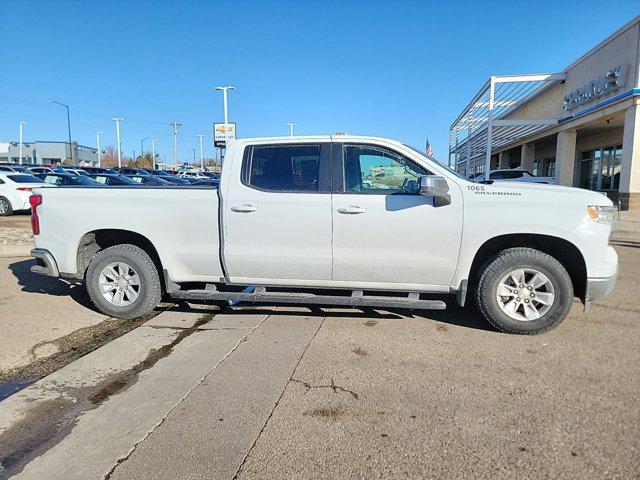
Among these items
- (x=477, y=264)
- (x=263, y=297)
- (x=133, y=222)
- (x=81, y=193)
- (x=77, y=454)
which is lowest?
(x=77, y=454)

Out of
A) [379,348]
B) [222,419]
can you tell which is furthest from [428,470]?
[379,348]

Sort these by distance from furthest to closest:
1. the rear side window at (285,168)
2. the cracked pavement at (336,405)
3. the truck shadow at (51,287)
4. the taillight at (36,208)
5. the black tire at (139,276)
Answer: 1. the truck shadow at (51,287)
2. the taillight at (36,208)
3. the black tire at (139,276)
4. the rear side window at (285,168)
5. the cracked pavement at (336,405)

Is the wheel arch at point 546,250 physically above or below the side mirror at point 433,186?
below

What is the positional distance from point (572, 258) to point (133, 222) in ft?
15.2

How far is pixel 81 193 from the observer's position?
15.9 feet

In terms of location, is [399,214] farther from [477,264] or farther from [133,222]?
[133,222]

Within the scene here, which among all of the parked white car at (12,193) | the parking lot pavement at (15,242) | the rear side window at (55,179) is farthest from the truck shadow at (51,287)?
the rear side window at (55,179)

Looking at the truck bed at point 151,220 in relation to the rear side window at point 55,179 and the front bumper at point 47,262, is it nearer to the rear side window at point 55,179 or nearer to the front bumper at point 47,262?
the front bumper at point 47,262

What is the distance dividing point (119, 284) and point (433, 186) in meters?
3.60

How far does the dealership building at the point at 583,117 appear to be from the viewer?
16.5 m

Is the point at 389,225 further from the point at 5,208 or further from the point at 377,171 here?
the point at 5,208

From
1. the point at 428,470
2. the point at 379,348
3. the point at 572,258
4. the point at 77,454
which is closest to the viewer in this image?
the point at 428,470

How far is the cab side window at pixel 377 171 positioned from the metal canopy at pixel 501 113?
751 inches

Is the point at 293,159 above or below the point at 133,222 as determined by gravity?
above
